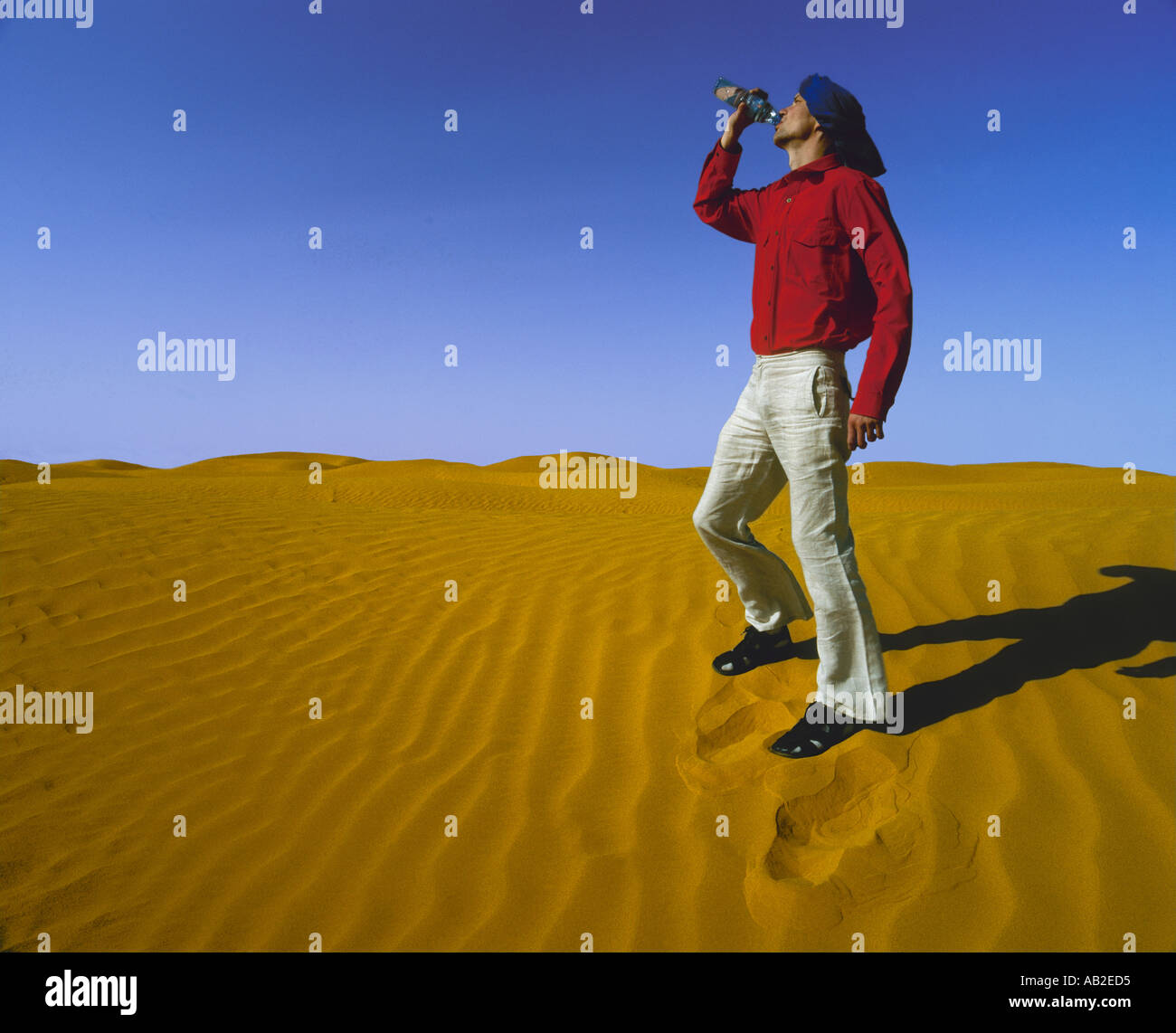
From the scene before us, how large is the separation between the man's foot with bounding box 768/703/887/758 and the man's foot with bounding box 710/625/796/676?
2.31ft

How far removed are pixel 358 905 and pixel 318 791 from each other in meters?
0.78

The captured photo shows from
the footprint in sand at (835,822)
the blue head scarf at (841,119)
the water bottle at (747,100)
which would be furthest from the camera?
the water bottle at (747,100)

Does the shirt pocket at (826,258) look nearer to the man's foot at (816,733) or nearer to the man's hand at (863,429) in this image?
the man's hand at (863,429)

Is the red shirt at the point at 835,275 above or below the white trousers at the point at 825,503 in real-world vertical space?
above

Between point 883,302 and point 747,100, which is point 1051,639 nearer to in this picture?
point 883,302

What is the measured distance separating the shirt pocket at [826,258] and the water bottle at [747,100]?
2.06ft

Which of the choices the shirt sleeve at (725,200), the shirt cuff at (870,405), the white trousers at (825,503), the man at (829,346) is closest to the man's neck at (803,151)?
the man at (829,346)

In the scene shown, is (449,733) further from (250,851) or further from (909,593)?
(909,593)

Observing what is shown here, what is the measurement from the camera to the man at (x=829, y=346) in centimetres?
287

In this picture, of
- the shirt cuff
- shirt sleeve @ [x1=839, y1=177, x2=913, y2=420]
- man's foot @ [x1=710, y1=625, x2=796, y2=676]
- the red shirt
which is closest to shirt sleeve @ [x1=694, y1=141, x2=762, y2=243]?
the red shirt

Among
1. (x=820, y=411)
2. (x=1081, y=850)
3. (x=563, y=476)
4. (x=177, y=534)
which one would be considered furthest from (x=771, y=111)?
(x=563, y=476)

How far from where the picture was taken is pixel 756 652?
3854 millimetres

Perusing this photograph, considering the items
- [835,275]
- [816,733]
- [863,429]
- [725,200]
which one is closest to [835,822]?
[816,733]

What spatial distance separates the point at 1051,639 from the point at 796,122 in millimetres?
2951
